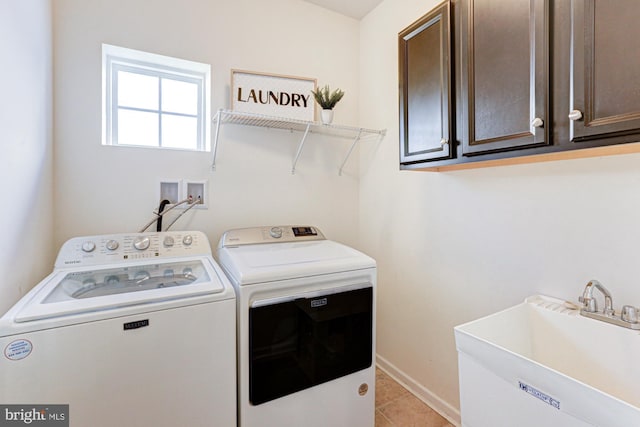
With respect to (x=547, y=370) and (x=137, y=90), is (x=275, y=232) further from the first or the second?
(x=547, y=370)

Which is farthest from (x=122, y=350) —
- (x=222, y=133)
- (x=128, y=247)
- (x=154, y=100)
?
(x=154, y=100)

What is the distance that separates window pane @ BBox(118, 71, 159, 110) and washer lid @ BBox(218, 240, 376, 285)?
1098mm

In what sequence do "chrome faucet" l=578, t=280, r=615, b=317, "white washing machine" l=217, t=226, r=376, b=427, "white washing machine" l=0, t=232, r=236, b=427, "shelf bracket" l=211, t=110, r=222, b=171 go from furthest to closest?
"shelf bracket" l=211, t=110, r=222, b=171 → "white washing machine" l=217, t=226, r=376, b=427 → "chrome faucet" l=578, t=280, r=615, b=317 → "white washing machine" l=0, t=232, r=236, b=427

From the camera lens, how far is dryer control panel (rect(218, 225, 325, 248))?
1730mm

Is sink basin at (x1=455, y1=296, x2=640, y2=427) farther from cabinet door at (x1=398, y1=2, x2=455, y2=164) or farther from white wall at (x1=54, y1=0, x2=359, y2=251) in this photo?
white wall at (x1=54, y1=0, x2=359, y2=251)

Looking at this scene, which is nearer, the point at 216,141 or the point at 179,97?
the point at 216,141

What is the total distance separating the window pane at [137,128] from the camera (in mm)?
1798

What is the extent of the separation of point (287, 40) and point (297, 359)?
212cm

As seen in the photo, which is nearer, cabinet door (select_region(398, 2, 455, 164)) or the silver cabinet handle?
the silver cabinet handle

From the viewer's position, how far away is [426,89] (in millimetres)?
1403

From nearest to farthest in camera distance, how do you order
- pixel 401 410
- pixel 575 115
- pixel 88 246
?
1. pixel 575 115
2. pixel 88 246
3. pixel 401 410

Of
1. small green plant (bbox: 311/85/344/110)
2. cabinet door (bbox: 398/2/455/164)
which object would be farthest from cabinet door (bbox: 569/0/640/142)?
small green plant (bbox: 311/85/344/110)

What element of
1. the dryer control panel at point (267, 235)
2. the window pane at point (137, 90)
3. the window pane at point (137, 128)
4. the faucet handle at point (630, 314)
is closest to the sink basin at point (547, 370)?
the faucet handle at point (630, 314)

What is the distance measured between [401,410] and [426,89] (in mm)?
1862
